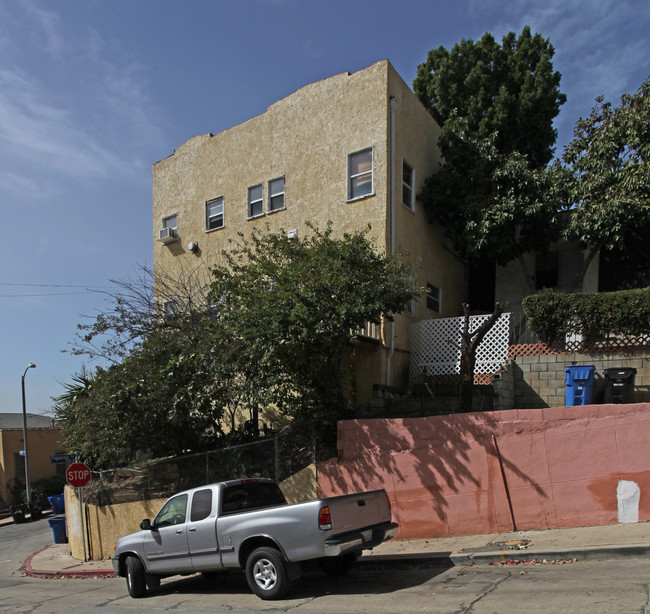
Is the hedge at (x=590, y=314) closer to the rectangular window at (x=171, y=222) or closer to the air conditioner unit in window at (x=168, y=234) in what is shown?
the air conditioner unit in window at (x=168, y=234)

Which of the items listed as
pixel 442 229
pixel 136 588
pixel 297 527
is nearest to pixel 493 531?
pixel 297 527

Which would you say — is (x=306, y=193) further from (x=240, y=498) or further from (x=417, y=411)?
(x=240, y=498)

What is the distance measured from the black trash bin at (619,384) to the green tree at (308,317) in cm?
405

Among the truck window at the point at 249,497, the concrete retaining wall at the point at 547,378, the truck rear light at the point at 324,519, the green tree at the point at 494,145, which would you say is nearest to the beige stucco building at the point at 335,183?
the green tree at the point at 494,145

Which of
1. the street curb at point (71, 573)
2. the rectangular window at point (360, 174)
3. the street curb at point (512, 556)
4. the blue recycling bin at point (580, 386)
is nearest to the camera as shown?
the street curb at point (512, 556)

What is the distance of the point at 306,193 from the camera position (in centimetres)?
1673

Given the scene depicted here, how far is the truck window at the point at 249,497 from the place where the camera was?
8.44 m

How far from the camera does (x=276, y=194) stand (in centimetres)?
1759

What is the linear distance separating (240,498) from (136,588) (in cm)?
257

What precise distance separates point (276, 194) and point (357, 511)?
11.9 m

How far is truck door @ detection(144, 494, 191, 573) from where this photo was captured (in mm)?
8688

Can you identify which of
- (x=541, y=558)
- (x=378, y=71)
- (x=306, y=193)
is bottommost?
(x=541, y=558)

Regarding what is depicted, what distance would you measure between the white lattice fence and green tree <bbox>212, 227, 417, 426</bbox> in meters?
3.07

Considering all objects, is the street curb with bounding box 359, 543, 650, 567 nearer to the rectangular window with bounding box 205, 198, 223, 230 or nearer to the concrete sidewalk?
the concrete sidewalk
